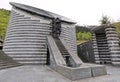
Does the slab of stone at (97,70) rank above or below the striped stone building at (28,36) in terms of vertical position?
below

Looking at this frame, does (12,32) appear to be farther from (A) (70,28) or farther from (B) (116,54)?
(B) (116,54)

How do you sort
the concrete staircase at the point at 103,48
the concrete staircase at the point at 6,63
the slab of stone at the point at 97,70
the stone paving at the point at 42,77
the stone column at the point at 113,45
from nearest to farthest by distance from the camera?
the stone paving at the point at 42,77, the slab of stone at the point at 97,70, the concrete staircase at the point at 6,63, the stone column at the point at 113,45, the concrete staircase at the point at 103,48

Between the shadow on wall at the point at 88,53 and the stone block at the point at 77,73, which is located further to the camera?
the shadow on wall at the point at 88,53

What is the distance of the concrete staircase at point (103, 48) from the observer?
1191 centimetres

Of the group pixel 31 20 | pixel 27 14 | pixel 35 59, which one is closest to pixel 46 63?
pixel 35 59

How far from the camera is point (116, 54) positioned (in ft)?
34.0

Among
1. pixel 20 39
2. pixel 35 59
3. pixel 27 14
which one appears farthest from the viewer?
pixel 27 14

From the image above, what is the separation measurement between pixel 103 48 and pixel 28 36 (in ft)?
24.0

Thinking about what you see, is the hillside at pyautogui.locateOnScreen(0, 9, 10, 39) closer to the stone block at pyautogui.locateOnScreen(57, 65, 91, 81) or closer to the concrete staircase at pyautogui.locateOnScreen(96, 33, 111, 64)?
the concrete staircase at pyautogui.locateOnScreen(96, 33, 111, 64)

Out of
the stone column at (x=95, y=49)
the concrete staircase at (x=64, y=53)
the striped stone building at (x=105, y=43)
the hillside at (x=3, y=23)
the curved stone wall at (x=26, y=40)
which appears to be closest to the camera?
the concrete staircase at (x=64, y=53)

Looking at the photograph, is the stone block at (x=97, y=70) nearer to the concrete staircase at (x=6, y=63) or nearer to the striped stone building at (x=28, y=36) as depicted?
the striped stone building at (x=28, y=36)

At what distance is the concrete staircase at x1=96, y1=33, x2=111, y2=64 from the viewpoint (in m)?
11.9

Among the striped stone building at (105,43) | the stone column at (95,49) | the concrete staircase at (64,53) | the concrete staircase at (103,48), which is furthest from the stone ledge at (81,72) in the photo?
the concrete staircase at (103,48)

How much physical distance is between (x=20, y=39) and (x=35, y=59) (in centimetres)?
254
